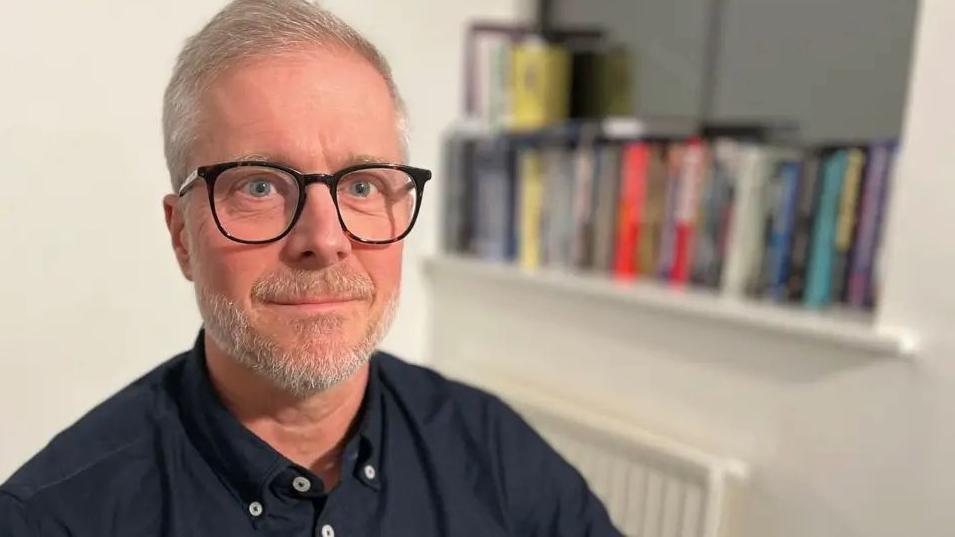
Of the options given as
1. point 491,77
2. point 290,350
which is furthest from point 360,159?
point 491,77

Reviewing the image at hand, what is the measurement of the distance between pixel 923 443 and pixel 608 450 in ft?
2.00

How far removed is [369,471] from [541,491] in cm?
27

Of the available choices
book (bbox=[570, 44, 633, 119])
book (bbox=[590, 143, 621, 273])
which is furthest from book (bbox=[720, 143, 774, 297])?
book (bbox=[570, 44, 633, 119])

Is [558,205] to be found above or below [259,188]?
below

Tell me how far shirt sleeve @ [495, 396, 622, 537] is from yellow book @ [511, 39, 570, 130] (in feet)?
3.54

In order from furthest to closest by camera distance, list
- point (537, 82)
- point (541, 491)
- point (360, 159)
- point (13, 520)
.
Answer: point (537, 82), point (541, 491), point (360, 159), point (13, 520)

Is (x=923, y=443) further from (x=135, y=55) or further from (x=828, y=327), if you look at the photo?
(x=135, y=55)

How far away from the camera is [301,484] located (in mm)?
970

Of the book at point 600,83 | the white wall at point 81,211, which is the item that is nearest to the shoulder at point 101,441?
the white wall at point 81,211

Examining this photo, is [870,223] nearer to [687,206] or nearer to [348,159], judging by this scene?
[687,206]

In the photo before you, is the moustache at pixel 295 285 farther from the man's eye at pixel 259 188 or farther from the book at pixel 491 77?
the book at pixel 491 77

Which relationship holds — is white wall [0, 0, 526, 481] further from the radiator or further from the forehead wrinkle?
the radiator

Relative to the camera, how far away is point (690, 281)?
5.70 ft

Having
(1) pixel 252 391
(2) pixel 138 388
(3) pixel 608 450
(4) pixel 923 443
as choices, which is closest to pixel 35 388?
(2) pixel 138 388
